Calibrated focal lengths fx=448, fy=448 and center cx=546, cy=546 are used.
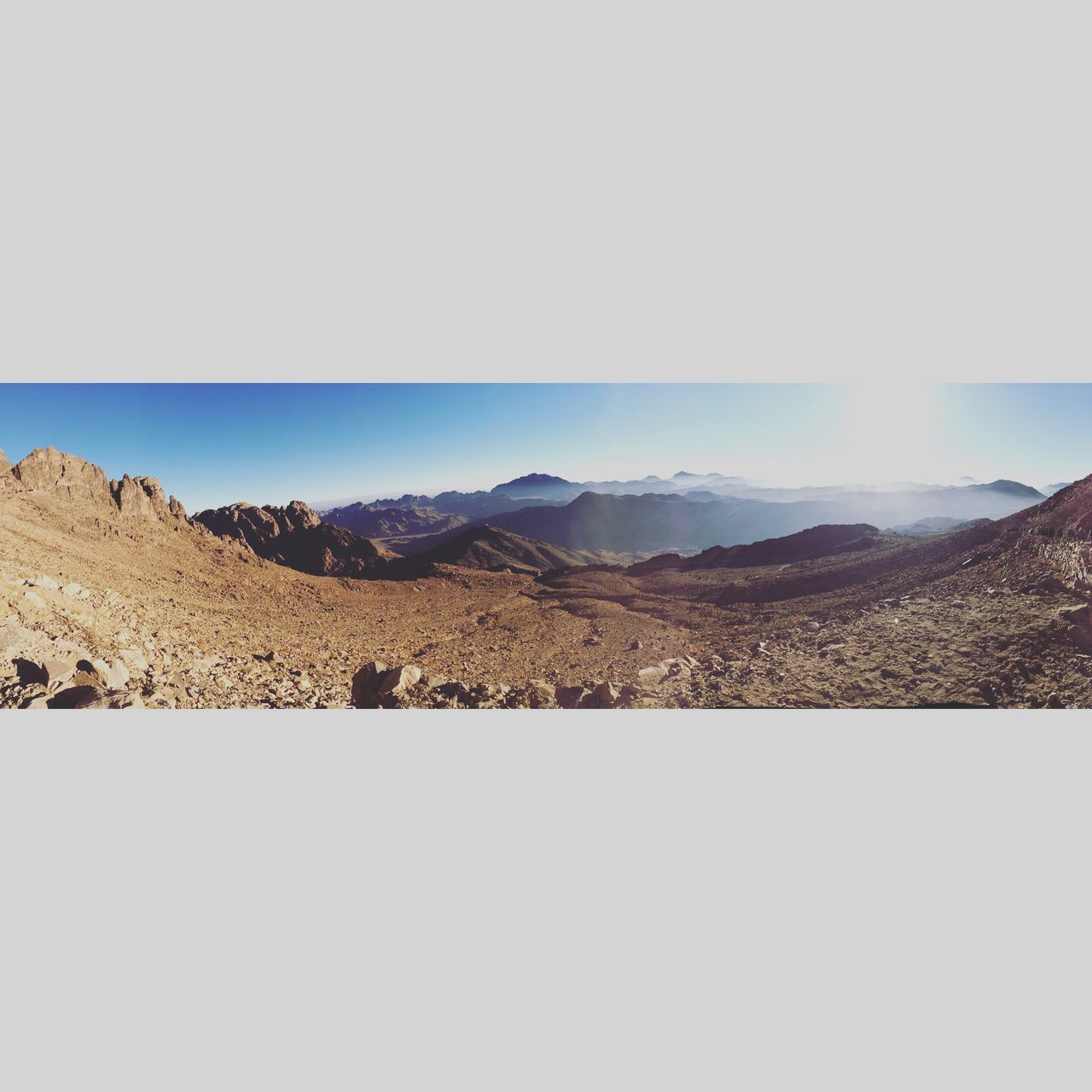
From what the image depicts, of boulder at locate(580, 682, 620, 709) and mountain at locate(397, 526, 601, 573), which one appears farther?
mountain at locate(397, 526, 601, 573)

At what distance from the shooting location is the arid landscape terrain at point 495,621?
2438 mm

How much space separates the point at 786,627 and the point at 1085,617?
1.47 metres

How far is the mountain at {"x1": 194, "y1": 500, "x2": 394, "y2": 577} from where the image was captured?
285 cm

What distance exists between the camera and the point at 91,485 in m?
2.63

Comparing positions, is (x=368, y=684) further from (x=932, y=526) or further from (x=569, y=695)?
(x=932, y=526)

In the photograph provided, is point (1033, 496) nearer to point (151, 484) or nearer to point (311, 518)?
point (311, 518)

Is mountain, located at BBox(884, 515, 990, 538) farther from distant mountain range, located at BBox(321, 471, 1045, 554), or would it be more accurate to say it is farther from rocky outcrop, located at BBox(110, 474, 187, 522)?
rocky outcrop, located at BBox(110, 474, 187, 522)

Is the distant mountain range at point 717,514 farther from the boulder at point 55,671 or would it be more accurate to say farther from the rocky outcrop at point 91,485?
the boulder at point 55,671

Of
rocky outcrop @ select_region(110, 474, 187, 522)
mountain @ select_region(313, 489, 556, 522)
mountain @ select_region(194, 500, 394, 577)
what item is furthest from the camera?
mountain @ select_region(313, 489, 556, 522)

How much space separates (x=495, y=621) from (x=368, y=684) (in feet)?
2.81

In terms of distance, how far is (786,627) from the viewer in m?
2.82

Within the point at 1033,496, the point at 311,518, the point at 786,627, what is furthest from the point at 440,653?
the point at 1033,496

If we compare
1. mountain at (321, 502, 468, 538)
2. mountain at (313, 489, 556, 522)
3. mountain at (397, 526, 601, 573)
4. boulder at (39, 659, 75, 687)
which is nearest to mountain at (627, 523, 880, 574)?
mountain at (397, 526, 601, 573)

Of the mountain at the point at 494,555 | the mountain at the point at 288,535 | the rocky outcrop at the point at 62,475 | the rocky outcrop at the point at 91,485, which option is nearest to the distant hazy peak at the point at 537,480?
the mountain at the point at 494,555
